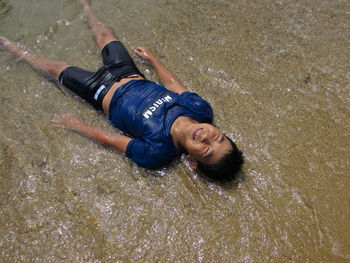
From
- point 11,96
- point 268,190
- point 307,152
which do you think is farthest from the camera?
point 11,96

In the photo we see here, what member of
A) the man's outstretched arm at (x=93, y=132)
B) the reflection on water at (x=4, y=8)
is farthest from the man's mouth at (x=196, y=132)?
the reflection on water at (x=4, y=8)

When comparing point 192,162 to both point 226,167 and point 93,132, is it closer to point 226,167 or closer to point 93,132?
point 226,167

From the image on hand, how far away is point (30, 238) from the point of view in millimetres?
2896

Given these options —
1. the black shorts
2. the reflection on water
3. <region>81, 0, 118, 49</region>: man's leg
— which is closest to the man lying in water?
the black shorts

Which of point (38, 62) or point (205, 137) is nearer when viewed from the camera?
point (205, 137)

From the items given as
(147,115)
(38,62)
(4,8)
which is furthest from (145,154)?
(4,8)

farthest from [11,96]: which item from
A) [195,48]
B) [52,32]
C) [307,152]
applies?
[307,152]

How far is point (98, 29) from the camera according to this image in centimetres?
427

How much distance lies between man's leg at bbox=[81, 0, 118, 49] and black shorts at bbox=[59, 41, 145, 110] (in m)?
0.33

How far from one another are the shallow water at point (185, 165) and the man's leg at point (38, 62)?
0.11 meters

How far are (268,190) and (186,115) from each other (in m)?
1.09

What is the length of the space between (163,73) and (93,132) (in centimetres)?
108

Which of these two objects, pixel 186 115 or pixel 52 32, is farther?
pixel 52 32

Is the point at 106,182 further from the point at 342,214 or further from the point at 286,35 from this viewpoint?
the point at 286,35
